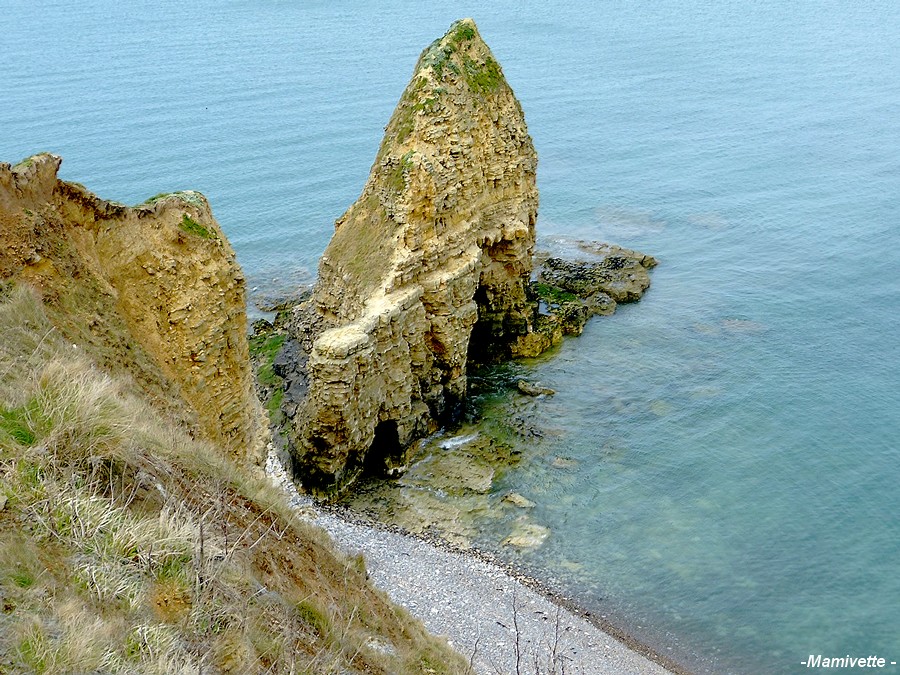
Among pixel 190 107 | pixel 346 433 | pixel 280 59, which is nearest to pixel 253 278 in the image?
pixel 346 433

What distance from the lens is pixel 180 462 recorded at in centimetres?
1102

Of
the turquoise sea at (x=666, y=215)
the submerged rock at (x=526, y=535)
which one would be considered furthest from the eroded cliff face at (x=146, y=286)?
the turquoise sea at (x=666, y=215)

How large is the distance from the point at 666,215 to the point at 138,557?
53290 mm

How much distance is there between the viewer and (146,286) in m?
17.9

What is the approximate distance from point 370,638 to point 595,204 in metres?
50.6

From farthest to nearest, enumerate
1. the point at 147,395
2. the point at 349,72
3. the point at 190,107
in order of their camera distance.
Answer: the point at 349,72 → the point at 190,107 → the point at 147,395

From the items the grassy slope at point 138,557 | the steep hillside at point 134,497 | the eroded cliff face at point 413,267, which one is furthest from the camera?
the eroded cliff face at point 413,267

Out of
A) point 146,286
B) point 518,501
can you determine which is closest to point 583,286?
point 518,501

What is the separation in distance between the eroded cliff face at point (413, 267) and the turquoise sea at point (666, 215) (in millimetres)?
5253

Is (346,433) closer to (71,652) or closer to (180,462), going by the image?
(180,462)

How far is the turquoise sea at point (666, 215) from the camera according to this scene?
87.2 ft

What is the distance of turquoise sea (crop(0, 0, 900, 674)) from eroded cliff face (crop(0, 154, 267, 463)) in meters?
12.1

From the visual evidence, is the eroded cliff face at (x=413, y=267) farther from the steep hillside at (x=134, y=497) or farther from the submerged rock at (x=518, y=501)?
the steep hillside at (x=134, y=497)

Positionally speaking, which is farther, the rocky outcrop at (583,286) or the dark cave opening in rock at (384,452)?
the rocky outcrop at (583,286)
